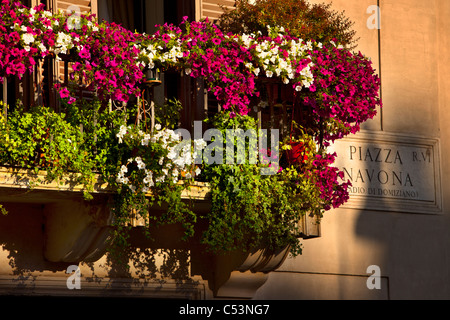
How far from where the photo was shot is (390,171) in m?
11.1

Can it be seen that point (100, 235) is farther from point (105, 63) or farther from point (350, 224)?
point (350, 224)

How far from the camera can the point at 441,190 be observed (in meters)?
11.4

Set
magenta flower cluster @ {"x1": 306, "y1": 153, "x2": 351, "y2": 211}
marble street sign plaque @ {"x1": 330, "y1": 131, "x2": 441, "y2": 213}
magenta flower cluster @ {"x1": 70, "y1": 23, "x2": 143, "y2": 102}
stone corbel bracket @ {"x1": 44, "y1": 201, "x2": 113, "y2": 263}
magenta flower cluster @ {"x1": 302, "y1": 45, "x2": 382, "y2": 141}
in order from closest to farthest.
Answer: magenta flower cluster @ {"x1": 70, "y1": 23, "x2": 143, "y2": 102}, stone corbel bracket @ {"x1": 44, "y1": 201, "x2": 113, "y2": 263}, magenta flower cluster @ {"x1": 306, "y1": 153, "x2": 351, "y2": 211}, magenta flower cluster @ {"x1": 302, "y1": 45, "x2": 382, "y2": 141}, marble street sign plaque @ {"x1": 330, "y1": 131, "x2": 441, "y2": 213}

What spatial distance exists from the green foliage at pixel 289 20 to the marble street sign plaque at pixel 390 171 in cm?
103

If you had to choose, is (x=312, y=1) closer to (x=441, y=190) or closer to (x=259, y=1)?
(x=259, y=1)

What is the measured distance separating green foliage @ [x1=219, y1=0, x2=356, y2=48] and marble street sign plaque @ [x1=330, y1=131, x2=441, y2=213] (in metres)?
1.03

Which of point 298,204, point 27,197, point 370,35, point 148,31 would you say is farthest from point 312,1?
point 27,197


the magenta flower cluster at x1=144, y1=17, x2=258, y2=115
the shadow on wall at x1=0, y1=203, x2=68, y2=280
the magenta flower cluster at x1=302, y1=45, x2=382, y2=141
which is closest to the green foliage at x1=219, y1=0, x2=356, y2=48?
the magenta flower cluster at x1=302, y1=45, x2=382, y2=141

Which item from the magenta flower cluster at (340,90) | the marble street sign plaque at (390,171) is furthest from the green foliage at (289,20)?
the marble street sign plaque at (390,171)

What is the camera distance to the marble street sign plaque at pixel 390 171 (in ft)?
36.1

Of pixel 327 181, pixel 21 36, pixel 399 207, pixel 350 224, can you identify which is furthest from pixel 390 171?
pixel 21 36

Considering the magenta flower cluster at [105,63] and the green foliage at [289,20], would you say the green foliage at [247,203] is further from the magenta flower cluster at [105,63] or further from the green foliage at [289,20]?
the green foliage at [289,20]

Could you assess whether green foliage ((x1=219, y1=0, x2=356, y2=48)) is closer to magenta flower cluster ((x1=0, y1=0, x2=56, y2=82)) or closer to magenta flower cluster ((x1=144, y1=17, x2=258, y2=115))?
magenta flower cluster ((x1=144, y1=17, x2=258, y2=115))

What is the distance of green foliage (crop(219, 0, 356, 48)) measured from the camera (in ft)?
33.4
